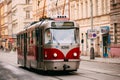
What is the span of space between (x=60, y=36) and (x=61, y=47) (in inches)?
22.3

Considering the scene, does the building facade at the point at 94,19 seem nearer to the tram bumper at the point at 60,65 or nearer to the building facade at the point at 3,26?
the tram bumper at the point at 60,65

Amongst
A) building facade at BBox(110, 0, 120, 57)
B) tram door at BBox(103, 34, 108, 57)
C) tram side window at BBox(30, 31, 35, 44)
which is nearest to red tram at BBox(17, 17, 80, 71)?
tram side window at BBox(30, 31, 35, 44)

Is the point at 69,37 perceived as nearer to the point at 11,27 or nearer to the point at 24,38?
the point at 24,38

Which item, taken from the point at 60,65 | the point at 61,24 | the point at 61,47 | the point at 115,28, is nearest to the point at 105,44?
the point at 115,28

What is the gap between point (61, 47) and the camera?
2284cm

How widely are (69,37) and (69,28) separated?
47cm

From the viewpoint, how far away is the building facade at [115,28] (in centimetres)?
4769

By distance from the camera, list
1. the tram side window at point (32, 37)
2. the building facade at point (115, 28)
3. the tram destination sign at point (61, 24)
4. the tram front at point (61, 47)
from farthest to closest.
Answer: the building facade at point (115, 28) → the tram side window at point (32, 37) → the tram destination sign at point (61, 24) → the tram front at point (61, 47)

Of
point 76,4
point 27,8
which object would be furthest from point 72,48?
point 27,8

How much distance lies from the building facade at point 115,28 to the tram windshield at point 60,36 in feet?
79.8

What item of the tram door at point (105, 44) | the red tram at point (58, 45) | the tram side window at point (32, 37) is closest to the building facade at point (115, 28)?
the tram door at point (105, 44)

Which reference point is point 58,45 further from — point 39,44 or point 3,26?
point 3,26

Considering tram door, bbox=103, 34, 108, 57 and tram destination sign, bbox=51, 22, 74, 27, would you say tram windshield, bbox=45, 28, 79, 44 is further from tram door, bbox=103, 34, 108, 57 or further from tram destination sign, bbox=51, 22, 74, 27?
tram door, bbox=103, 34, 108, 57

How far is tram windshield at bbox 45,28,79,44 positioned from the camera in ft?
75.3
